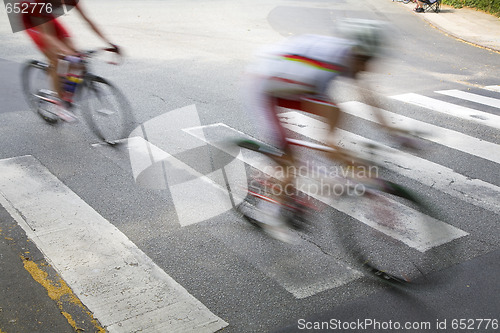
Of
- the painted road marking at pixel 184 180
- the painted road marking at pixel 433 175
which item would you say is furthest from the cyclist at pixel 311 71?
the painted road marking at pixel 184 180

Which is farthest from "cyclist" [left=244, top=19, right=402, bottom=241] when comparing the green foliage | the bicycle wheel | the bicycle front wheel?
the green foliage

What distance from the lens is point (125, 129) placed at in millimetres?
7488

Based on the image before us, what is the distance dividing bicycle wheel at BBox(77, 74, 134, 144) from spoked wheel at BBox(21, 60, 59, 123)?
2.07 ft

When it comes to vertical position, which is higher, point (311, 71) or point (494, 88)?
point (311, 71)

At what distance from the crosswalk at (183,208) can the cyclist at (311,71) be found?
62 centimetres

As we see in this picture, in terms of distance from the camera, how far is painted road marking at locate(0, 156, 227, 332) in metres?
3.94

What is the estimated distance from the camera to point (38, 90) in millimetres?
7777

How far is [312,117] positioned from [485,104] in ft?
10.5

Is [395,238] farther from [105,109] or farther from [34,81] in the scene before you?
[34,81]

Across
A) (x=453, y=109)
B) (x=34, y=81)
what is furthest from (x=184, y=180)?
(x=453, y=109)

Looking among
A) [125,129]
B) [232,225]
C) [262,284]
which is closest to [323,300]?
[262,284]

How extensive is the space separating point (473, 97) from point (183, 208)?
6.57 m

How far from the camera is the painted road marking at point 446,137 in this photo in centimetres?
723

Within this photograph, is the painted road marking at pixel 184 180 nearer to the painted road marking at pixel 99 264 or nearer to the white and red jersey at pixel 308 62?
the painted road marking at pixel 99 264
